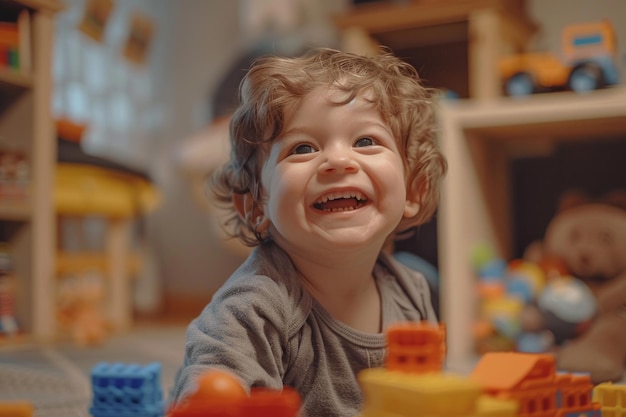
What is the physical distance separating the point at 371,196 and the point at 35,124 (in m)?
1.09

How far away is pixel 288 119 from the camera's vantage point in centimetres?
65

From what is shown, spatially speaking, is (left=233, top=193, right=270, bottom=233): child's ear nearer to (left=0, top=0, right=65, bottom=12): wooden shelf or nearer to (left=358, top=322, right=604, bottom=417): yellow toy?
(left=358, top=322, right=604, bottom=417): yellow toy

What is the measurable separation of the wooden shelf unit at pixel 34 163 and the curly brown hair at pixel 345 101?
825mm

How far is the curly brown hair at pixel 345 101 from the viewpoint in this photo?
0.66 metres

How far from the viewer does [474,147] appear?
1.48 m

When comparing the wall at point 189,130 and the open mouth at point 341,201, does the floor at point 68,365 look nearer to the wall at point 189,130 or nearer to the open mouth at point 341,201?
the open mouth at point 341,201

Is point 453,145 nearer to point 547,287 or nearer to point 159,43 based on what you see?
point 547,287

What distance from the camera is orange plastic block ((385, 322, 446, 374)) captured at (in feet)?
1.37

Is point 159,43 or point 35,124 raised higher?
point 159,43

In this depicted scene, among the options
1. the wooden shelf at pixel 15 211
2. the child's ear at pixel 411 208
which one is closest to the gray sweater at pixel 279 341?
the child's ear at pixel 411 208

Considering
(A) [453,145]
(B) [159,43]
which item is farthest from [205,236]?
(A) [453,145]

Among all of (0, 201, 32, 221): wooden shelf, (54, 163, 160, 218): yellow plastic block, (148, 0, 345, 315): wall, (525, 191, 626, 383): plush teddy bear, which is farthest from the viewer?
(148, 0, 345, 315): wall

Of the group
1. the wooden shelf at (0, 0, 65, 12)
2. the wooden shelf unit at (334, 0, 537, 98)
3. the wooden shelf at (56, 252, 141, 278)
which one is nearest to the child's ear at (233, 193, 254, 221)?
the wooden shelf unit at (334, 0, 537, 98)

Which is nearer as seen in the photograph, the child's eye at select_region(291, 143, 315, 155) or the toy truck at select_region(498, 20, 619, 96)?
the child's eye at select_region(291, 143, 315, 155)
